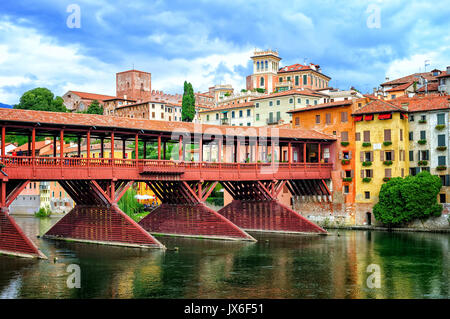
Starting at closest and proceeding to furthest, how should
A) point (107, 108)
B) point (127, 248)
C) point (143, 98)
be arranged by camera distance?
point (127, 248) → point (107, 108) → point (143, 98)

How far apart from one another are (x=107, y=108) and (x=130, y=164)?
4166 inches

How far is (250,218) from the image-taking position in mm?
51750

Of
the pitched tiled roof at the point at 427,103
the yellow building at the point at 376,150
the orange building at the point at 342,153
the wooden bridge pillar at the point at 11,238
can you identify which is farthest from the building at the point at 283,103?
the wooden bridge pillar at the point at 11,238

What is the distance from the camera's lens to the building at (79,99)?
148750mm

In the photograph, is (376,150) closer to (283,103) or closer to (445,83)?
(445,83)

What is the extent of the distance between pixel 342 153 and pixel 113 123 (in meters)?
24.9

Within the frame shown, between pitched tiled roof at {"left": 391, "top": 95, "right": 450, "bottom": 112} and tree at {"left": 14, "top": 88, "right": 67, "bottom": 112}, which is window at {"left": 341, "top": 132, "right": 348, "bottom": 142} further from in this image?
tree at {"left": 14, "top": 88, "right": 67, "bottom": 112}

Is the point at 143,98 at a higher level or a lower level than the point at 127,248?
higher

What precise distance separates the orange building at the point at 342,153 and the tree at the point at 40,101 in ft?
250
